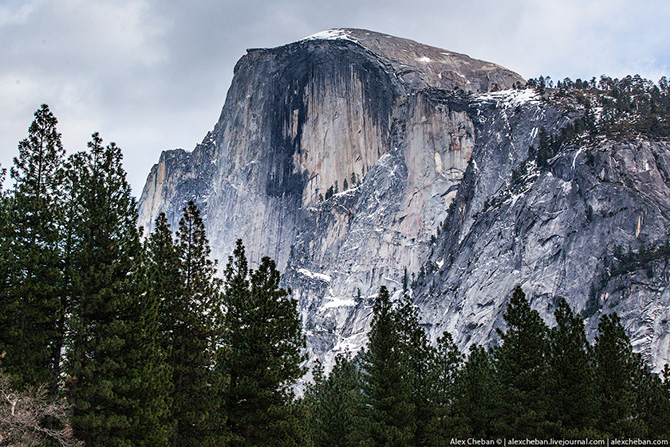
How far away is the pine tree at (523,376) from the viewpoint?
37.1 meters

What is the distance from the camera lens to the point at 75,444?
1997 centimetres

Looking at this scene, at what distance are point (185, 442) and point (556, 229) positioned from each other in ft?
319

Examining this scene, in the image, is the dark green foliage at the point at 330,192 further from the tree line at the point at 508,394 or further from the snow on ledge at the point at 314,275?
the tree line at the point at 508,394

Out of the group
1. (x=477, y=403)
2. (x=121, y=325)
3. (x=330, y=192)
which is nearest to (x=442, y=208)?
(x=330, y=192)

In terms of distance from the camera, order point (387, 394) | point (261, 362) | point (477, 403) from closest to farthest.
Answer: point (261, 362), point (387, 394), point (477, 403)

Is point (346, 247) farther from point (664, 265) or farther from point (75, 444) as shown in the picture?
point (75, 444)

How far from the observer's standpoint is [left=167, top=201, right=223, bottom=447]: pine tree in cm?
2759

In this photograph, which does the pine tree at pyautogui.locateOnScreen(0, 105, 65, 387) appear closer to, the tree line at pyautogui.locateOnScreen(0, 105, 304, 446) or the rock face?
the tree line at pyautogui.locateOnScreen(0, 105, 304, 446)

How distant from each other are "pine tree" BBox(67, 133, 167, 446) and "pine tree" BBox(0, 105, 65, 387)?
76 centimetres

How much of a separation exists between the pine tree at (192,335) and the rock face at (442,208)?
250 ft

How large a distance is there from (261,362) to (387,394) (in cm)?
1036

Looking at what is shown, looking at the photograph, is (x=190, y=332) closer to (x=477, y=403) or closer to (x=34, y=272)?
(x=34, y=272)

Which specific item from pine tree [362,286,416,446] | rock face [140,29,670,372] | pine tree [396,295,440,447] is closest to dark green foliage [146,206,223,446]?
pine tree [362,286,416,446]

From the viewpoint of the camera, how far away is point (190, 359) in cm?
2823
